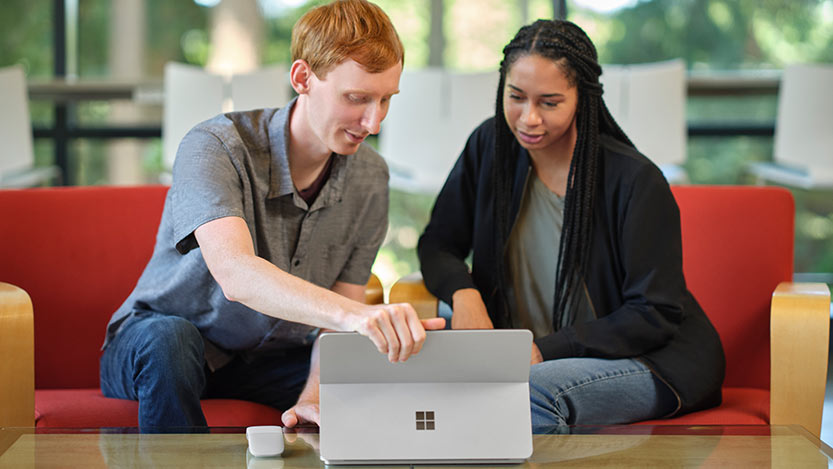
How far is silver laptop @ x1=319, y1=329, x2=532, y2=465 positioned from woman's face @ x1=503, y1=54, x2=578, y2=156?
2.38 ft

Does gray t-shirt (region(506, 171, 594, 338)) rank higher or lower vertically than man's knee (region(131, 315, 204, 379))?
higher

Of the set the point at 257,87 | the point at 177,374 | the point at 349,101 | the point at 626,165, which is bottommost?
the point at 177,374

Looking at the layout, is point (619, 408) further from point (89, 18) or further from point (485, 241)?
point (89, 18)

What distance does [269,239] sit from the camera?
175 centimetres

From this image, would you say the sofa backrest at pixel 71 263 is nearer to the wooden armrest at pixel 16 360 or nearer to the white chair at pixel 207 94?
the wooden armrest at pixel 16 360

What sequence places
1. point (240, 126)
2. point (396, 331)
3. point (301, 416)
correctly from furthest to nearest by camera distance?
point (240, 126)
point (301, 416)
point (396, 331)

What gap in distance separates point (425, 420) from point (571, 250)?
2.49ft

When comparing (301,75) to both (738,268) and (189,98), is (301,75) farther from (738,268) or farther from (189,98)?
(189,98)

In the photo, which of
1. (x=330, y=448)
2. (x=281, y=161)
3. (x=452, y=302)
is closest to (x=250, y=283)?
(x=330, y=448)

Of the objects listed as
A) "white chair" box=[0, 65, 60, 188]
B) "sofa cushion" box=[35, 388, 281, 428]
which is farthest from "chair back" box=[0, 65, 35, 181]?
"sofa cushion" box=[35, 388, 281, 428]

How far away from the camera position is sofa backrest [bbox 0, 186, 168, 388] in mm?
1970

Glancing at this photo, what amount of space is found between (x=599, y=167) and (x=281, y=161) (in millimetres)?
656

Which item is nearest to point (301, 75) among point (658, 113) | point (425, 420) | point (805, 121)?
point (425, 420)

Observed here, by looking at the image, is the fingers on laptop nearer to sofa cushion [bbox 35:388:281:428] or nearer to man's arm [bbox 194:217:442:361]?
man's arm [bbox 194:217:442:361]
